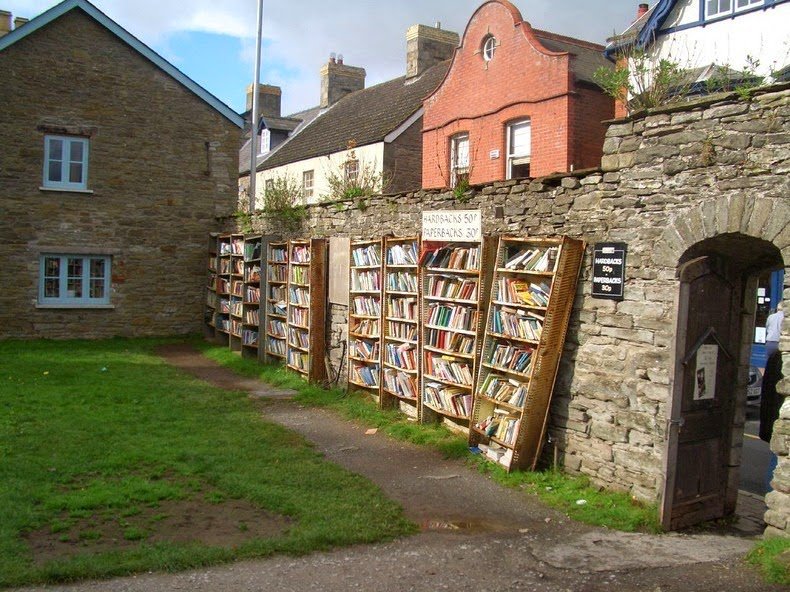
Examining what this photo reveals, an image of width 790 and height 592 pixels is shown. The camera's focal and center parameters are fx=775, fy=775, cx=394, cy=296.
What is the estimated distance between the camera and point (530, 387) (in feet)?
26.2

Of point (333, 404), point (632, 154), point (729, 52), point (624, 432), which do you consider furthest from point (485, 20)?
point (624, 432)

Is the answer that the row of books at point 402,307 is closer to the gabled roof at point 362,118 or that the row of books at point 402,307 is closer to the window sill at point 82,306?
the window sill at point 82,306

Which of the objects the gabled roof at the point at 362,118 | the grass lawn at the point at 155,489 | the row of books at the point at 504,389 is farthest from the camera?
the gabled roof at the point at 362,118

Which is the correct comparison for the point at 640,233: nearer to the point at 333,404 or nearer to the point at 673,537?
the point at 673,537

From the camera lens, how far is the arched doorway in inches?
269

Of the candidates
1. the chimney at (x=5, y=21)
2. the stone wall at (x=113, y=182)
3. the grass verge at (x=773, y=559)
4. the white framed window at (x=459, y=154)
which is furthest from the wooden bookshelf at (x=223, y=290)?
the grass verge at (x=773, y=559)

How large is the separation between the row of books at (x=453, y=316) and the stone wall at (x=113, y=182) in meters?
11.8

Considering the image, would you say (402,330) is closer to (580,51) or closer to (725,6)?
(725,6)

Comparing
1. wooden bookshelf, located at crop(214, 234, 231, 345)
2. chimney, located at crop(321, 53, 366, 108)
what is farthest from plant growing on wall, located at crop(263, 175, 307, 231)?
chimney, located at crop(321, 53, 366, 108)

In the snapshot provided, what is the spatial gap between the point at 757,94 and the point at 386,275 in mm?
5853

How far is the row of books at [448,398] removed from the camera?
9327 millimetres

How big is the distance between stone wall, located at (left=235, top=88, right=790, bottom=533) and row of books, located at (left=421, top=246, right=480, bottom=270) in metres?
0.68

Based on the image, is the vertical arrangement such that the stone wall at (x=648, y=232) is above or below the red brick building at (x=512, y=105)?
below

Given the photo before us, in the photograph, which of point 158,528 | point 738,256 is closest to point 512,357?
point 738,256
